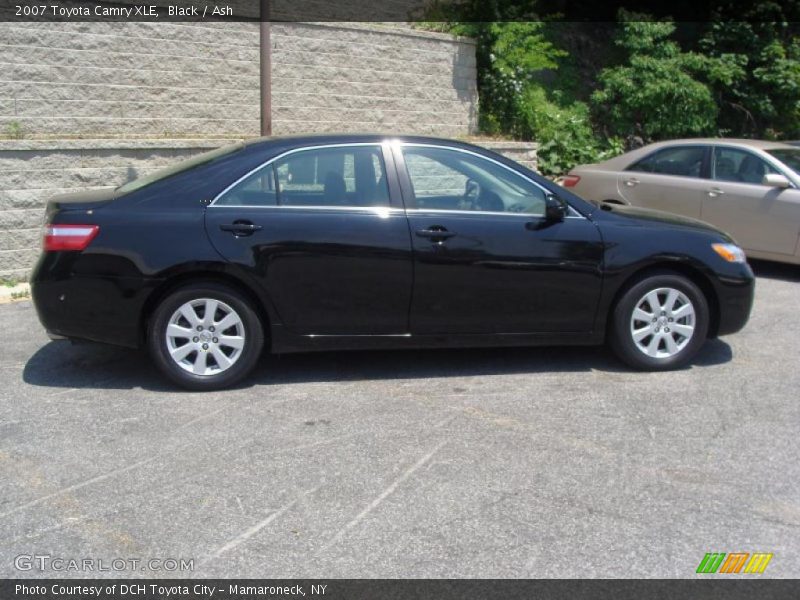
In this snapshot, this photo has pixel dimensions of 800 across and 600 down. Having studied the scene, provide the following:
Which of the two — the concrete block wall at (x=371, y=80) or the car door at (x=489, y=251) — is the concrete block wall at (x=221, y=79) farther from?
the car door at (x=489, y=251)

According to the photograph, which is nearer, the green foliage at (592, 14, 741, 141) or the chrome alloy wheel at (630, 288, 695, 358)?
the chrome alloy wheel at (630, 288, 695, 358)

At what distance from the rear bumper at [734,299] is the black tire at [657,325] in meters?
0.13

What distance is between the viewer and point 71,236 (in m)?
5.31

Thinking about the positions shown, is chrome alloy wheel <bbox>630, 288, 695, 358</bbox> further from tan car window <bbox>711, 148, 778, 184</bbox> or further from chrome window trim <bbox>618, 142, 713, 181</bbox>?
chrome window trim <bbox>618, 142, 713, 181</bbox>

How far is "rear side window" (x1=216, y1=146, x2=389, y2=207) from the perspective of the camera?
551cm

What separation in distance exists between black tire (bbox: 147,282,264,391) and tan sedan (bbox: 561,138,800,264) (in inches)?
213

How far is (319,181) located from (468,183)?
98 centimetres

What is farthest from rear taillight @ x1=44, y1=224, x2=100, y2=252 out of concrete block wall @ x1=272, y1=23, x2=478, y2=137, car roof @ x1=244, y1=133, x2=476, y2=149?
concrete block wall @ x1=272, y1=23, x2=478, y2=137

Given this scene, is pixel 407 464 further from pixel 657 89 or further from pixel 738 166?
pixel 657 89

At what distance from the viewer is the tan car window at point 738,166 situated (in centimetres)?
884

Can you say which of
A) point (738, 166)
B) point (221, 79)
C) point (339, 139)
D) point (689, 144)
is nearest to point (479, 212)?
point (339, 139)
